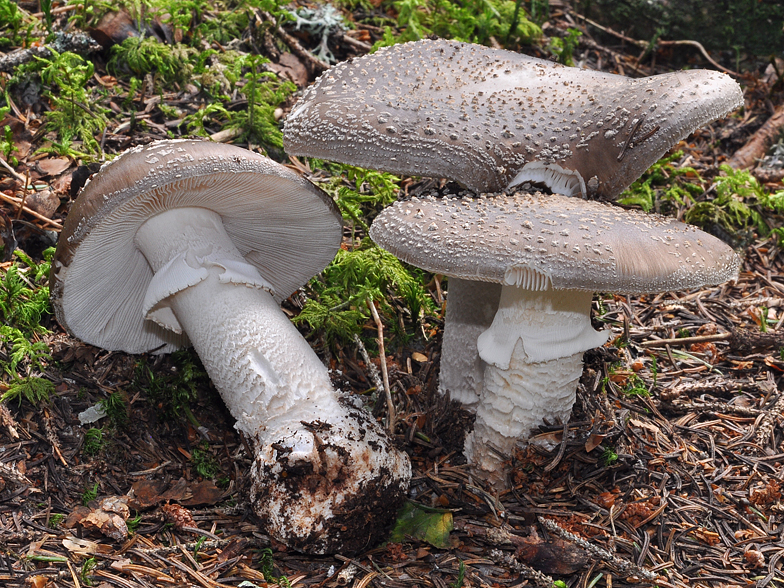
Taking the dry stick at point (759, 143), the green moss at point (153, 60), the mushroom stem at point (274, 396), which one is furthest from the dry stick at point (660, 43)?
the mushroom stem at point (274, 396)

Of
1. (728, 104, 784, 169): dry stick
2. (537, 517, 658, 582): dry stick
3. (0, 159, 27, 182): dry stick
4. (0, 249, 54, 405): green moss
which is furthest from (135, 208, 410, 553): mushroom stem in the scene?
(728, 104, 784, 169): dry stick

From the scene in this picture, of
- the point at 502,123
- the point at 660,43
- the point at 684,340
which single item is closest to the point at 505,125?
the point at 502,123

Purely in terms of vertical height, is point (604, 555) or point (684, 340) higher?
point (684, 340)

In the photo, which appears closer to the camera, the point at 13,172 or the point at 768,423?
the point at 768,423

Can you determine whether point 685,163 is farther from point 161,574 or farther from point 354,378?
point 161,574

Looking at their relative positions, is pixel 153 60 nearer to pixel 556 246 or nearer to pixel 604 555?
pixel 556 246

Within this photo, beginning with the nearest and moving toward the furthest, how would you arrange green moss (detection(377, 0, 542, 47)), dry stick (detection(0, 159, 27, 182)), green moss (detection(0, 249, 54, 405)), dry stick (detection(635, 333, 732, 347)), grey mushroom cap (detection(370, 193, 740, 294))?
grey mushroom cap (detection(370, 193, 740, 294)), green moss (detection(0, 249, 54, 405)), dry stick (detection(0, 159, 27, 182)), dry stick (detection(635, 333, 732, 347)), green moss (detection(377, 0, 542, 47))

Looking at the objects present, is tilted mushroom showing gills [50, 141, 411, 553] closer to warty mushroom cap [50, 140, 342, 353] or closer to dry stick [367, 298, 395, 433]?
warty mushroom cap [50, 140, 342, 353]
